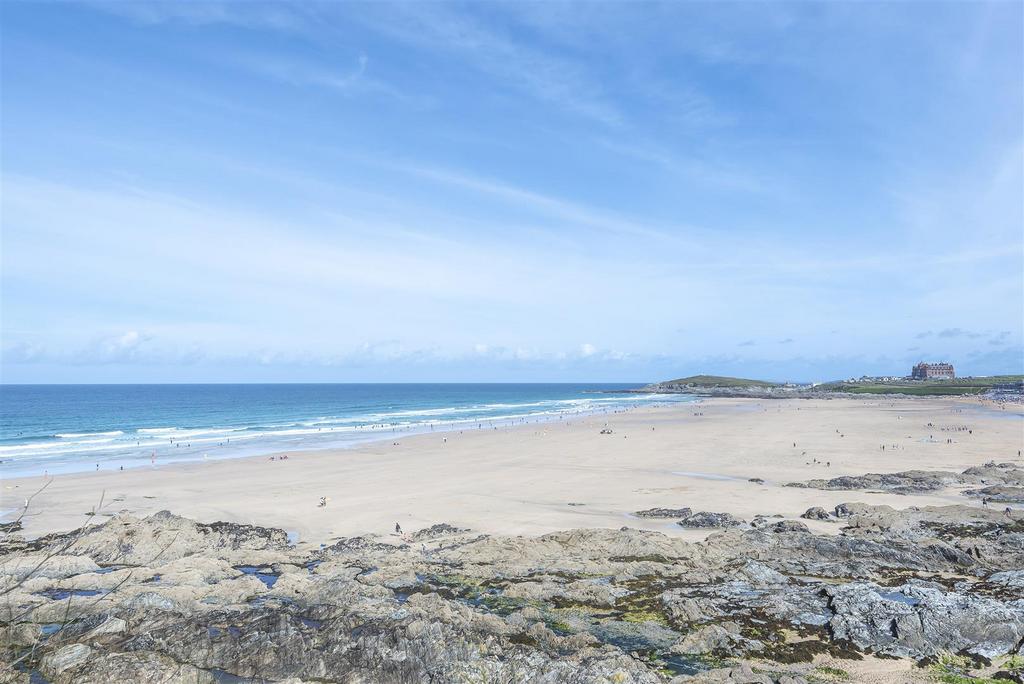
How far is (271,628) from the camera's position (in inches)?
519

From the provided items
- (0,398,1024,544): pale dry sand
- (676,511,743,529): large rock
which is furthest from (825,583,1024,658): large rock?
(676,511,743,529): large rock

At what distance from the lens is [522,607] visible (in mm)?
15570

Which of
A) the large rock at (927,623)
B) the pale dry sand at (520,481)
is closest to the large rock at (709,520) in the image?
the pale dry sand at (520,481)

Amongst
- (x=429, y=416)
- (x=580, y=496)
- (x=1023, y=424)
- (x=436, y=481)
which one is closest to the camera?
(x=580, y=496)

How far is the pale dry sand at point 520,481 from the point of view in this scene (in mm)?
27734

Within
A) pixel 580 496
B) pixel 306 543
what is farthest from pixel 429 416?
pixel 306 543

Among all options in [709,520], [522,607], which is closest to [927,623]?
[522,607]

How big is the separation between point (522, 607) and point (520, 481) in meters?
21.7

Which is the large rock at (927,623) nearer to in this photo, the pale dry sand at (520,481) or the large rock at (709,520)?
the pale dry sand at (520,481)

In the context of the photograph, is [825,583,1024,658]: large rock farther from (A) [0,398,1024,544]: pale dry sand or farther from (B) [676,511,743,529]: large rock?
(B) [676,511,743,529]: large rock

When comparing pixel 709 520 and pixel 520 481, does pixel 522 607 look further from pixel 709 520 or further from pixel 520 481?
pixel 520 481

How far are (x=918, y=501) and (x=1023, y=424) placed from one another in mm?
56579

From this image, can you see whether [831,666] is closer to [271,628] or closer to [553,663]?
[553,663]

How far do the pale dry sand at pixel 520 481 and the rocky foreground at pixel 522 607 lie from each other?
4549mm
